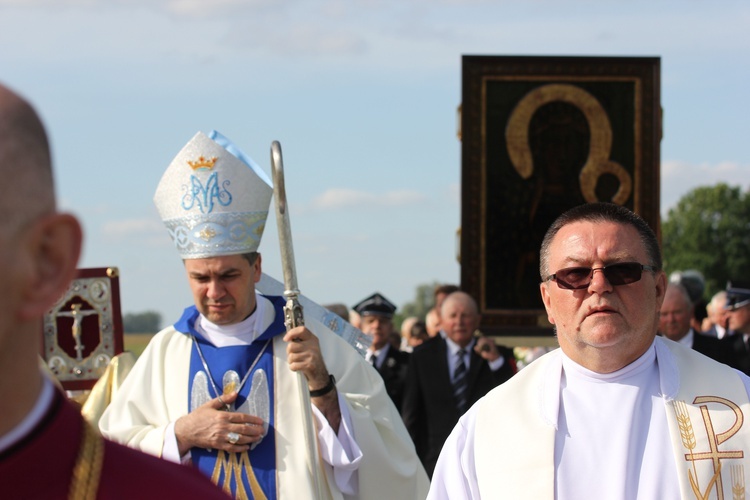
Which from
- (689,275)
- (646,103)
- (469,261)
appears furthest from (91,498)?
(646,103)

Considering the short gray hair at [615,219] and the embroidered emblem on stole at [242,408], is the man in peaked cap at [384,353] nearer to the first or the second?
the embroidered emblem on stole at [242,408]

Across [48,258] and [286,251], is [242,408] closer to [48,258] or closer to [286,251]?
[286,251]

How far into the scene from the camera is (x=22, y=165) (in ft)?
5.02

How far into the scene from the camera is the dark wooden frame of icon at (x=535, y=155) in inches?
451

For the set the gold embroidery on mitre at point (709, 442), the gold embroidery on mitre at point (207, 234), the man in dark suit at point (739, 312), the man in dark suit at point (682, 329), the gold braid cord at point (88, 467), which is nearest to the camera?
the gold braid cord at point (88, 467)

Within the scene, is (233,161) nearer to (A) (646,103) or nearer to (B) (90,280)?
(B) (90,280)

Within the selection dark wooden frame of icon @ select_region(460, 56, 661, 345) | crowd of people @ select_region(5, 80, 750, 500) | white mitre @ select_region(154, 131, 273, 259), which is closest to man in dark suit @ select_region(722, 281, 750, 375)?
crowd of people @ select_region(5, 80, 750, 500)

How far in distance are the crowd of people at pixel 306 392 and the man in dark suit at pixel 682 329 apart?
1 centimetres

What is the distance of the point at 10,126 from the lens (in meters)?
1.54

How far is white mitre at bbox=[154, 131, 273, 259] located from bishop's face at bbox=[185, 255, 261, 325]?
242mm

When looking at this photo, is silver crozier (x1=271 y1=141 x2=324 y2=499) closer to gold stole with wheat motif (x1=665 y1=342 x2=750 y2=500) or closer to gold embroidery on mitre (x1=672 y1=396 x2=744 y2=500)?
gold stole with wheat motif (x1=665 y1=342 x2=750 y2=500)

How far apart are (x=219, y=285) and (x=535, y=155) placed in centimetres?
667

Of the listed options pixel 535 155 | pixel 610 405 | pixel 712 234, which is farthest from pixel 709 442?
pixel 712 234

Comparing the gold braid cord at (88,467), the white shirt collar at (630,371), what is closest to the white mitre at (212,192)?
the white shirt collar at (630,371)
